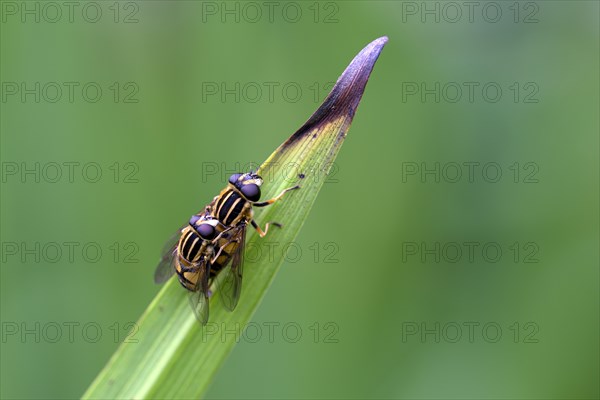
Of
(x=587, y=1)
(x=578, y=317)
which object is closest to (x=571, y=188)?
(x=578, y=317)

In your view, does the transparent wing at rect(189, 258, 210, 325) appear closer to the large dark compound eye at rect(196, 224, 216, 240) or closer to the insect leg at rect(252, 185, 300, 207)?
the large dark compound eye at rect(196, 224, 216, 240)

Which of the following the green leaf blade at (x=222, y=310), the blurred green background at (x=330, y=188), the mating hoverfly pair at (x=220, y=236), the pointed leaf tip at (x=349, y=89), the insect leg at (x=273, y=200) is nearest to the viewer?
the green leaf blade at (x=222, y=310)

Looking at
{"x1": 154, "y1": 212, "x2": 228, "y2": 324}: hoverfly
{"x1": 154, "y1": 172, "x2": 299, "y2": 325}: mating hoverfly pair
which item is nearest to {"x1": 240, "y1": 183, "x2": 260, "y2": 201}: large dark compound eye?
{"x1": 154, "y1": 172, "x2": 299, "y2": 325}: mating hoverfly pair

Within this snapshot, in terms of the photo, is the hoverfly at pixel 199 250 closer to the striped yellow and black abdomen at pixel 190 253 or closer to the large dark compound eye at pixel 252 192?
the striped yellow and black abdomen at pixel 190 253

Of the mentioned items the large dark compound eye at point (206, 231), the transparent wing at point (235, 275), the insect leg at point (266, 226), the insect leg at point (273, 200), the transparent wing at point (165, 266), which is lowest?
the transparent wing at point (165, 266)

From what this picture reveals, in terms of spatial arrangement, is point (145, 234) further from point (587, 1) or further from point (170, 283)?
point (587, 1)

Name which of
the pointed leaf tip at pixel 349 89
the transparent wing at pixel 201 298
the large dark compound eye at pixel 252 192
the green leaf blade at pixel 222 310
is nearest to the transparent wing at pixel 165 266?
the transparent wing at pixel 201 298

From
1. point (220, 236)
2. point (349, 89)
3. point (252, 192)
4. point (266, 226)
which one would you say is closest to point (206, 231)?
point (220, 236)
